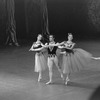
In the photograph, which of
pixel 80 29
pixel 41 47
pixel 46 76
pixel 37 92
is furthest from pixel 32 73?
pixel 80 29

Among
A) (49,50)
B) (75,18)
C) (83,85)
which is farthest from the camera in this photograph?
(75,18)

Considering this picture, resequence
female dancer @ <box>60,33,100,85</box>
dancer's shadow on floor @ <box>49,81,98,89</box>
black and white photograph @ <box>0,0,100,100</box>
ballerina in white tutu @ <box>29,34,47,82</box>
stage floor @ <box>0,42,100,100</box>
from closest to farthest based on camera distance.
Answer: stage floor @ <box>0,42,100,100</box>, black and white photograph @ <box>0,0,100,100</box>, dancer's shadow on floor @ <box>49,81,98,89</box>, female dancer @ <box>60,33,100,85</box>, ballerina in white tutu @ <box>29,34,47,82</box>

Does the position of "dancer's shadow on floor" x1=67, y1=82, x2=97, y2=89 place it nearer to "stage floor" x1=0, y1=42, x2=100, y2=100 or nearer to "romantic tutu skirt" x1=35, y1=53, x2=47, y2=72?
"stage floor" x1=0, y1=42, x2=100, y2=100

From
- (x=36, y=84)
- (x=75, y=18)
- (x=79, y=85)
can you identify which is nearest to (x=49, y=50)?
(x=36, y=84)

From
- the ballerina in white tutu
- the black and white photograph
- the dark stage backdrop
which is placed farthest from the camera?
the dark stage backdrop

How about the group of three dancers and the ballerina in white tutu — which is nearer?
the group of three dancers

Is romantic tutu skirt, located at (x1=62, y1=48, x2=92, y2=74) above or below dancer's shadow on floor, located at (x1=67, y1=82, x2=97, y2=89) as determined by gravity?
above

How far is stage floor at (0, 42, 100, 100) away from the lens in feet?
17.9

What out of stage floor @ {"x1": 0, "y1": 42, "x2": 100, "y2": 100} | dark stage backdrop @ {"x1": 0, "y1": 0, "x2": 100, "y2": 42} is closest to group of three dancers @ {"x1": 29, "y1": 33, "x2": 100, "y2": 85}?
stage floor @ {"x1": 0, "y1": 42, "x2": 100, "y2": 100}

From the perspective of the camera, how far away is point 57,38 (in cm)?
1455

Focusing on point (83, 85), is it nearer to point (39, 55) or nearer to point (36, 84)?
point (36, 84)

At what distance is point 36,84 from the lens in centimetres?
638

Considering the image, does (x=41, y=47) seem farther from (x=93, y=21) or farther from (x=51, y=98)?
(x=93, y=21)

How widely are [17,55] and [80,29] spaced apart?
641 centimetres
